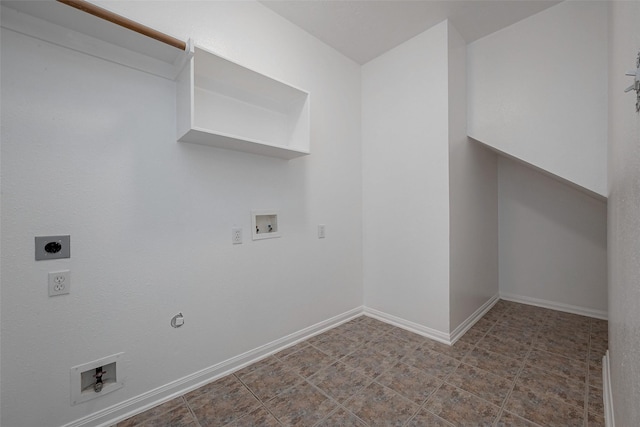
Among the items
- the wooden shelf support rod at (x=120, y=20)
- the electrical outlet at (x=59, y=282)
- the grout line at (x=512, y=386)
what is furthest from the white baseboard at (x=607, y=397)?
the wooden shelf support rod at (x=120, y=20)

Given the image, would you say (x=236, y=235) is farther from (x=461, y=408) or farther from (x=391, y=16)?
(x=391, y=16)

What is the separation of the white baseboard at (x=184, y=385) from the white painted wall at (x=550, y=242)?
2.56 m

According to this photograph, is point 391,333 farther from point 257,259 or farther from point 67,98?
point 67,98

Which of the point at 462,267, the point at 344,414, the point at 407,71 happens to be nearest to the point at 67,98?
the point at 344,414

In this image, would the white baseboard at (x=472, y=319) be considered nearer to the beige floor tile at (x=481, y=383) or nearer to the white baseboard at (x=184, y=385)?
the beige floor tile at (x=481, y=383)

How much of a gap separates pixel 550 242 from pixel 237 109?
3.52 metres

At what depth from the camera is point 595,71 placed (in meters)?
1.92

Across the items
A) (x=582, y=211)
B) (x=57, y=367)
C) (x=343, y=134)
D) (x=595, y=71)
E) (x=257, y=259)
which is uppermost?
(x=595, y=71)

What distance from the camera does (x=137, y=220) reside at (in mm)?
1461

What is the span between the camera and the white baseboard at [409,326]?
2.21 meters

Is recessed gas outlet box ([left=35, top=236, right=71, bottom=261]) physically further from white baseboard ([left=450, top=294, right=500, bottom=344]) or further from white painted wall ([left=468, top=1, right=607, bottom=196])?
white painted wall ([left=468, top=1, right=607, bottom=196])

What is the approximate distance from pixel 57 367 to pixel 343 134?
2.51 m

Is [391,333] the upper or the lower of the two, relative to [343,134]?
lower

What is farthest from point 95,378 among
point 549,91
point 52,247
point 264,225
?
point 549,91
